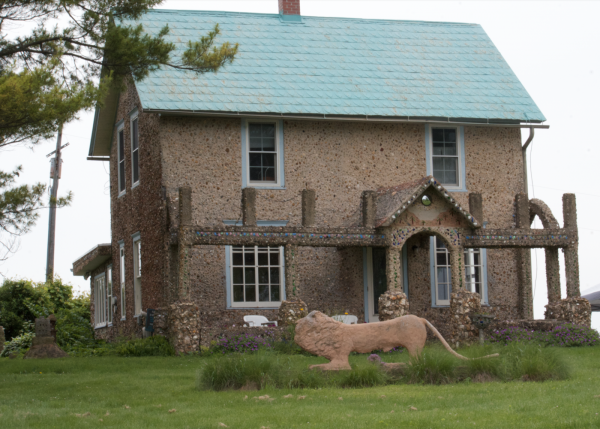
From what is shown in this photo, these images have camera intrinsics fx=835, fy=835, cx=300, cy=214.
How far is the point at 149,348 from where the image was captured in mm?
17281

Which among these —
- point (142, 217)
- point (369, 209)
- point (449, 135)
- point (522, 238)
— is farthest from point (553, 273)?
point (142, 217)

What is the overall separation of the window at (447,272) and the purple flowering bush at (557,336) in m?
3.01

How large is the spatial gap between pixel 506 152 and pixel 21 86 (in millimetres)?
12939

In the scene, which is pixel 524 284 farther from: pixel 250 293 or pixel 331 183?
pixel 250 293

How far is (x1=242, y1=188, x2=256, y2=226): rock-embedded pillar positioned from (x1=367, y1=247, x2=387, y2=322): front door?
147 inches

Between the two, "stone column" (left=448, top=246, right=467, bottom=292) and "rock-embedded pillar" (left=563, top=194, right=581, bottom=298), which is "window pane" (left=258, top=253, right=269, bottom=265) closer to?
"stone column" (left=448, top=246, right=467, bottom=292)

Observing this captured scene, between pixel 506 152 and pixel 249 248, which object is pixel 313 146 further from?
pixel 506 152

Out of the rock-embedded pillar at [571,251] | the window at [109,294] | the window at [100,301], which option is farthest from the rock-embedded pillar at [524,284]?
the window at [100,301]

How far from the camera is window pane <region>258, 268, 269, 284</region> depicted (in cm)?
1905

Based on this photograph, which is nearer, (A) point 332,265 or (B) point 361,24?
(A) point 332,265

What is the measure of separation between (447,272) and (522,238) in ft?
8.31

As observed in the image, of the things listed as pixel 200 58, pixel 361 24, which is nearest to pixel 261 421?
pixel 200 58

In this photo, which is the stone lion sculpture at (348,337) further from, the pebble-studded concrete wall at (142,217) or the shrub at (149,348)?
the pebble-studded concrete wall at (142,217)

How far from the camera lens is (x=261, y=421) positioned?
8.34m
